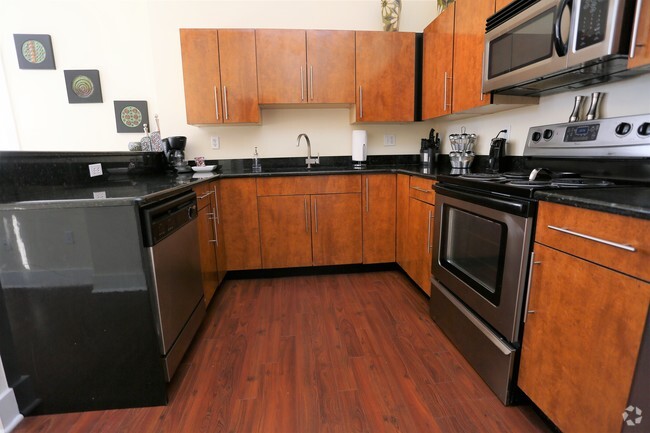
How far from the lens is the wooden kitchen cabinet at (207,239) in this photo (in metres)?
2.02

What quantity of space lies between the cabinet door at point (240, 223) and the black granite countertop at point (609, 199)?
200 centimetres

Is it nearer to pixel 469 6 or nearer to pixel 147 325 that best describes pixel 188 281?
pixel 147 325

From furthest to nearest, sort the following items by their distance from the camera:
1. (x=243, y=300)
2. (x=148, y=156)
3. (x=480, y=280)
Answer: (x=148, y=156) → (x=243, y=300) → (x=480, y=280)

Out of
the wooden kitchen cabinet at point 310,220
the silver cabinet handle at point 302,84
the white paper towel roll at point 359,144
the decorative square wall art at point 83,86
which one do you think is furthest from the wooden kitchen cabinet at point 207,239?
the decorative square wall art at point 83,86

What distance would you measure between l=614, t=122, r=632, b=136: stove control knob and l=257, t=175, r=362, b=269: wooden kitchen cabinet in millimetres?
1624

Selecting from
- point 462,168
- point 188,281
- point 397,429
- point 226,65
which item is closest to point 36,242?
point 188,281

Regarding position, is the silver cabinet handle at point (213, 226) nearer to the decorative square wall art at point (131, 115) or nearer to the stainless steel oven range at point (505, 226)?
the decorative square wall art at point (131, 115)

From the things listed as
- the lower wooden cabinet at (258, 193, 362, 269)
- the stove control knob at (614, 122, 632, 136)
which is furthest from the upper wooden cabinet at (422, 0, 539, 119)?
the lower wooden cabinet at (258, 193, 362, 269)

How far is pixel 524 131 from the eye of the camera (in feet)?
6.41

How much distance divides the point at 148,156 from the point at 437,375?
251cm

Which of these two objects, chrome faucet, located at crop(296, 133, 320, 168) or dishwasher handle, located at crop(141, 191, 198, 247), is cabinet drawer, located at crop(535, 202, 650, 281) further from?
chrome faucet, located at crop(296, 133, 320, 168)

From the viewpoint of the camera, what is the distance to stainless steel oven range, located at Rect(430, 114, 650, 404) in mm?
1236

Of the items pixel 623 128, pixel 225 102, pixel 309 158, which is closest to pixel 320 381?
pixel 623 128

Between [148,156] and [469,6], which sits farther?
[148,156]
